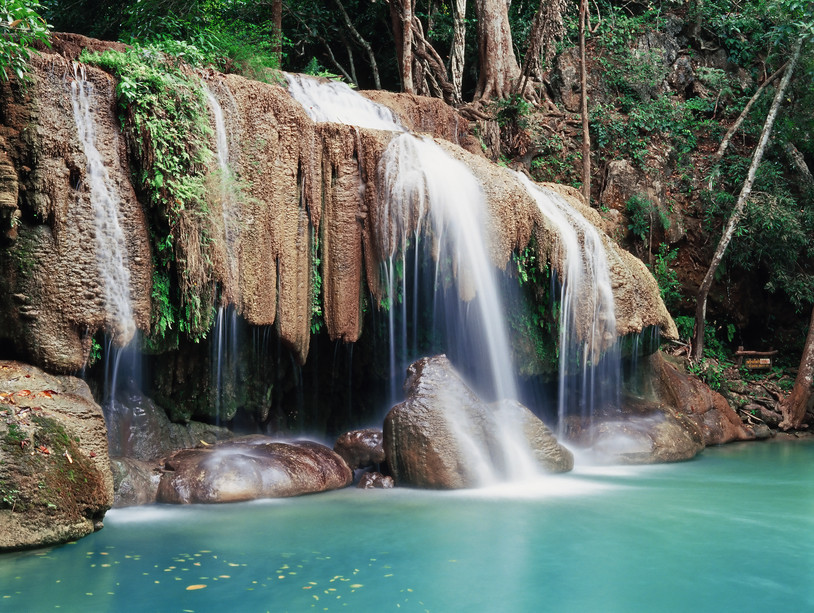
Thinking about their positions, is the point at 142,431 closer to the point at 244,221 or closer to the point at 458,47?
the point at 244,221

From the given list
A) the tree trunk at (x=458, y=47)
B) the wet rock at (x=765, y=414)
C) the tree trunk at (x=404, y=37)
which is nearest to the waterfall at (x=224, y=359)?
the tree trunk at (x=404, y=37)

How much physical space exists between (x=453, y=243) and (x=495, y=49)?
9.69 metres

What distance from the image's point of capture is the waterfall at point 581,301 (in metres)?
12.0

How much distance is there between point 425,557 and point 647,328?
783cm

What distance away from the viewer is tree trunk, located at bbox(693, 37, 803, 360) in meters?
16.3

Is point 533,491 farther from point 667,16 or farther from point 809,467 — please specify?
point 667,16

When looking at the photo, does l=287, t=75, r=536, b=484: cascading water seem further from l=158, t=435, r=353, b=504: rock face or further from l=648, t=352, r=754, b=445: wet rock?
l=648, t=352, r=754, b=445: wet rock

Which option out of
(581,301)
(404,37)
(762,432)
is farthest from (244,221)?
(762,432)

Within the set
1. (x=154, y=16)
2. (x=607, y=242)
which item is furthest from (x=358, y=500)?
(x=154, y=16)

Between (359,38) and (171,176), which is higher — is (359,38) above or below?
above

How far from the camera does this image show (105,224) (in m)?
8.73

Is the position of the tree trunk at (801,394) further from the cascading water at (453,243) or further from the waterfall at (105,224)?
the waterfall at (105,224)

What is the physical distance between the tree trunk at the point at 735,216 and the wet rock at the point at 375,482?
9664 mm

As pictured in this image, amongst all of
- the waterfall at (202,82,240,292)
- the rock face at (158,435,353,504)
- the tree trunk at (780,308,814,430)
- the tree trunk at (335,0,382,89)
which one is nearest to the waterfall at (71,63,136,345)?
the waterfall at (202,82,240,292)
